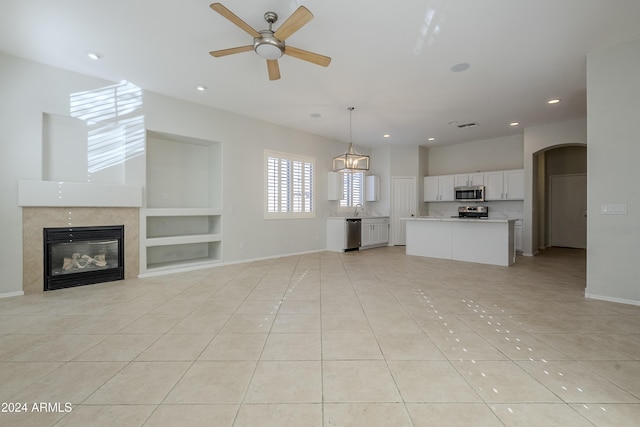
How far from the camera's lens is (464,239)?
242 inches

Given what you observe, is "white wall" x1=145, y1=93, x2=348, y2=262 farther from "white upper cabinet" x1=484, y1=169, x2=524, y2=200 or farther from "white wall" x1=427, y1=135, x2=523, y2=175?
"white upper cabinet" x1=484, y1=169, x2=524, y2=200

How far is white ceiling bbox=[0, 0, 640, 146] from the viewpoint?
281 cm

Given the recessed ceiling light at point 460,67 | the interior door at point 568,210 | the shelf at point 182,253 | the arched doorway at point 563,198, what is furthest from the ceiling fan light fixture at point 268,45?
the interior door at point 568,210

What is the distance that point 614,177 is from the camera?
3.46m

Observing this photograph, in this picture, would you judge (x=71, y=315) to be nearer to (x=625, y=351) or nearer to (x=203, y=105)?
(x=203, y=105)

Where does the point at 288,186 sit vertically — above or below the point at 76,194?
above

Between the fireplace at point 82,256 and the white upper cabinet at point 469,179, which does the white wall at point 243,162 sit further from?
the white upper cabinet at point 469,179

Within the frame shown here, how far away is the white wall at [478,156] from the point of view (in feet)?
25.1

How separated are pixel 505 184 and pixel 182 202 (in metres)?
8.07

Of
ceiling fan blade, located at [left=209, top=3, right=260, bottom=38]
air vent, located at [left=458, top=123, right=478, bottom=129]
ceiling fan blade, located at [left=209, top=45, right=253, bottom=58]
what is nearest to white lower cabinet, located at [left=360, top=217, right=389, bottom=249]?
air vent, located at [left=458, top=123, right=478, bottom=129]

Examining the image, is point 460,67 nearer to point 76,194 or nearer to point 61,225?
point 76,194

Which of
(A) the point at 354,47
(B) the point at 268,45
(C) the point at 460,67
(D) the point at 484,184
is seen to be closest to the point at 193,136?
(B) the point at 268,45

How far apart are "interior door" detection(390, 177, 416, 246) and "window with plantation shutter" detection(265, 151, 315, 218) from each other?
2.93 meters

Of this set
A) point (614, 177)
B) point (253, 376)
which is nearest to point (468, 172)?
point (614, 177)
